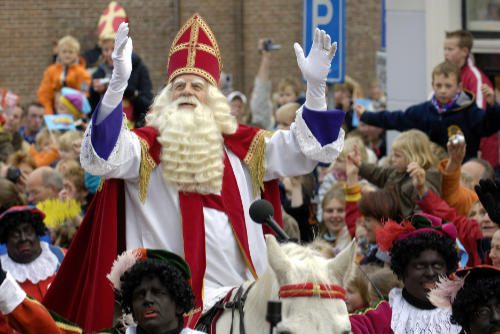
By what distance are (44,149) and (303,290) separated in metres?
9.55

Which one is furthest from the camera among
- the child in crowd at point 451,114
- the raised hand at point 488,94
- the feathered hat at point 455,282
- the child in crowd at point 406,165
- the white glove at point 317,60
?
the raised hand at point 488,94

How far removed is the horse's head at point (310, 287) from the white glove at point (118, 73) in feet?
6.22

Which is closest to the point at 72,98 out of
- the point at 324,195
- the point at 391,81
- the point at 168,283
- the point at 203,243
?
the point at 391,81

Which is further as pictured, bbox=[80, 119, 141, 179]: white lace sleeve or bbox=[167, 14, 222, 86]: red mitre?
bbox=[167, 14, 222, 86]: red mitre

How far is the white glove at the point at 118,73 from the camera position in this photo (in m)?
7.51

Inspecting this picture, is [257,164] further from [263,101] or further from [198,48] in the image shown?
[263,101]

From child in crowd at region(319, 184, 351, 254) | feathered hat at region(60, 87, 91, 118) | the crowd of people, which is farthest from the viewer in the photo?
feathered hat at region(60, 87, 91, 118)

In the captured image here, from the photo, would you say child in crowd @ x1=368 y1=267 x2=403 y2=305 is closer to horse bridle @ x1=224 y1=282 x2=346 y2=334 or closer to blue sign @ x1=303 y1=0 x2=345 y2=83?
horse bridle @ x1=224 y1=282 x2=346 y2=334

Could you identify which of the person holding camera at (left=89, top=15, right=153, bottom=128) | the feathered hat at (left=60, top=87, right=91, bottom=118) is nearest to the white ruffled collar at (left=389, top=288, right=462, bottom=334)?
the person holding camera at (left=89, top=15, right=153, bottom=128)

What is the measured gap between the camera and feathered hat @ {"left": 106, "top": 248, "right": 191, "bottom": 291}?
21.3ft

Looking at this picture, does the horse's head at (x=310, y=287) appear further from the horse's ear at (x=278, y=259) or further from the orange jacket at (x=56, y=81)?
the orange jacket at (x=56, y=81)

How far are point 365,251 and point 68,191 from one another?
3.57 metres

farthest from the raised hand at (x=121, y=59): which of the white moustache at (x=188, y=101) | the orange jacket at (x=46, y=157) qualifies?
the orange jacket at (x=46, y=157)

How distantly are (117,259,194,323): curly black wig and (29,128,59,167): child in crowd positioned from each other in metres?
8.06
